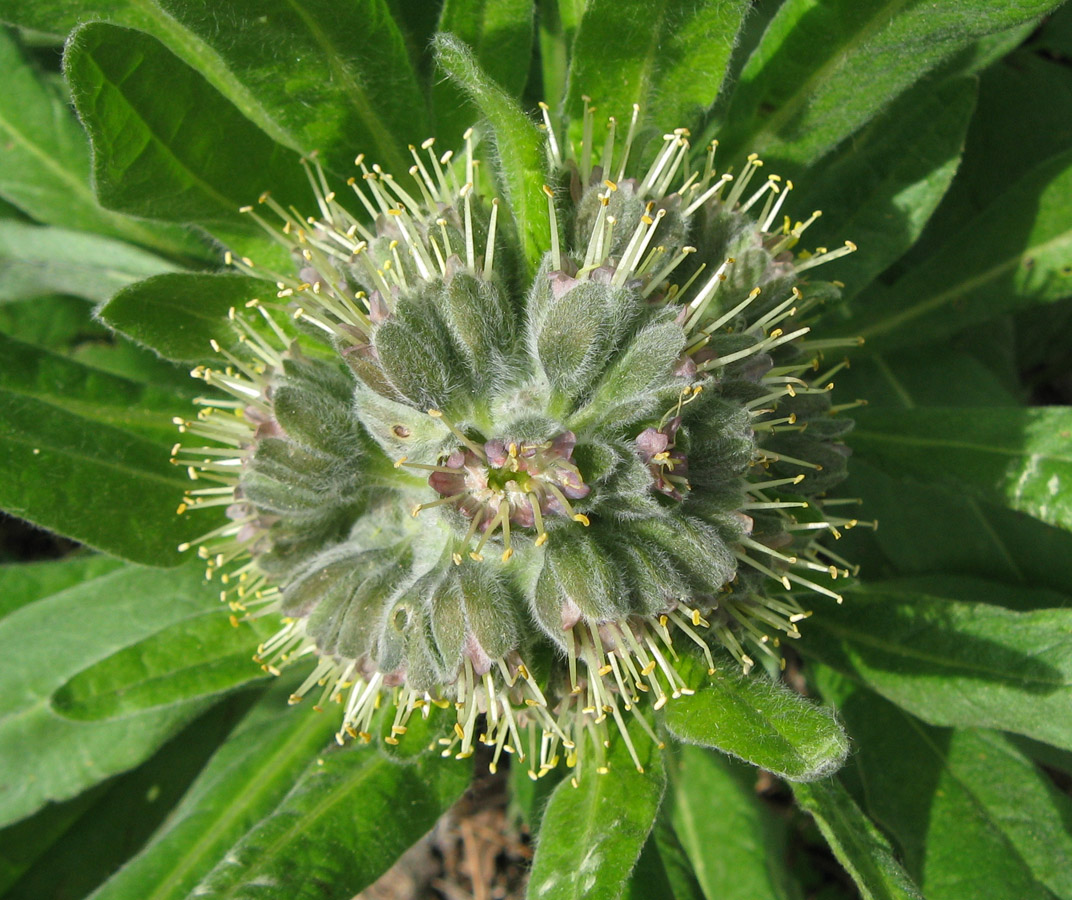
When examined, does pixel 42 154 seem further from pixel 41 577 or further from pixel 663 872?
pixel 663 872

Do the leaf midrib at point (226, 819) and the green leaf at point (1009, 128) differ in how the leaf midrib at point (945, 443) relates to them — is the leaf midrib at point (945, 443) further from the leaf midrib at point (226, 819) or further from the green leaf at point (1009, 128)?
the leaf midrib at point (226, 819)

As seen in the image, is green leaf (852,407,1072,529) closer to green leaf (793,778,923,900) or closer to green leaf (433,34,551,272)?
green leaf (793,778,923,900)

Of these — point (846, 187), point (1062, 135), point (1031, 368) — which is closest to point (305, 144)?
point (846, 187)

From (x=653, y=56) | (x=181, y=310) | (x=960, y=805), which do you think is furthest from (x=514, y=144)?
(x=960, y=805)

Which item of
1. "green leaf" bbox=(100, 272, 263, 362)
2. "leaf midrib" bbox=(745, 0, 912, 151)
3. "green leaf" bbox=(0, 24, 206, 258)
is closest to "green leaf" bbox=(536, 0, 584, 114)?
"leaf midrib" bbox=(745, 0, 912, 151)

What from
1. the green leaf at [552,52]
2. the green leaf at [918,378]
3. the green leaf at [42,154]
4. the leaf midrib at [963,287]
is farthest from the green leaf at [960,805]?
the green leaf at [42,154]
